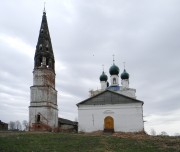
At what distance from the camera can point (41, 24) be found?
140 ft

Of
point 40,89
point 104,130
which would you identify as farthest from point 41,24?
point 104,130

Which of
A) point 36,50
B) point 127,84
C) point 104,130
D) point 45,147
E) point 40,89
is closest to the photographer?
point 45,147

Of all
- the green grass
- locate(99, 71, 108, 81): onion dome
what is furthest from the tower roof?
the green grass

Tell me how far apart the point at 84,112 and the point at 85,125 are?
154 centimetres

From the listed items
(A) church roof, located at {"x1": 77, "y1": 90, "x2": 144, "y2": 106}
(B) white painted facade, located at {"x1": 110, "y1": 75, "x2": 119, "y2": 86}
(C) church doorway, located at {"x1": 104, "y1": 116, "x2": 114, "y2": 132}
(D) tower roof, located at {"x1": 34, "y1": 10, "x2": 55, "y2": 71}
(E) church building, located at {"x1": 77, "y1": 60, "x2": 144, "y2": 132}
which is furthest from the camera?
(B) white painted facade, located at {"x1": 110, "y1": 75, "x2": 119, "y2": 86}

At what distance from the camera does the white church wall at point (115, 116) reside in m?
33.9

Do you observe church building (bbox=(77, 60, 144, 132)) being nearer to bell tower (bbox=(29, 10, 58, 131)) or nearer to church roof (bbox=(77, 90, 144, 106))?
church roof (bbox=(77, 90, 144, 106))

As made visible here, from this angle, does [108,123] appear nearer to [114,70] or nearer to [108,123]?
[108,123]

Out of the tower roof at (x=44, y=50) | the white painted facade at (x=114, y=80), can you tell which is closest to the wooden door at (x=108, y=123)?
the tower roof at (x=44, y=50)

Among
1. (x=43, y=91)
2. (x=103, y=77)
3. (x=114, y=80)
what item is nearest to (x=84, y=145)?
(x=43, y=91)

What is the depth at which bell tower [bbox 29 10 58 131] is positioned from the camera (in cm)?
3697

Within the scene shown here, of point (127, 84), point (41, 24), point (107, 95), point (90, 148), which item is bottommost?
point (90, 148)

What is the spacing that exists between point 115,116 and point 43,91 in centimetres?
967

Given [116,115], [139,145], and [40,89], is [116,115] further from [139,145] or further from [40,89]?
[139,145]
